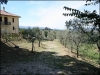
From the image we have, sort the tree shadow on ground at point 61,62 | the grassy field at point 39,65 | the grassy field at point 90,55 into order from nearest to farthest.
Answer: the grassy field at point 39,65, the tree shadow on ground at point 61,62, the grassy field at point 90,55

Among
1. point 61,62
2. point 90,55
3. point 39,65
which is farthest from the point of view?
point 90,55

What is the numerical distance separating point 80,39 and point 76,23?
11.6ft

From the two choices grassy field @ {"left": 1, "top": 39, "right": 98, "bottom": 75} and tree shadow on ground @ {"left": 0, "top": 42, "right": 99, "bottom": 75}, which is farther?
tree shadow on ground @ {"left": 0, "top": 42, "right": 99, "bottom": 75}

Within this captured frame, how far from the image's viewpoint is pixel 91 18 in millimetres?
2879

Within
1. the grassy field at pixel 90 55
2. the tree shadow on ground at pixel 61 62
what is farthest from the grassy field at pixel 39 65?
the grassy field at pixel 90 55

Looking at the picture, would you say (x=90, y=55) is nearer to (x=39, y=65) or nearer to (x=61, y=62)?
(x=61, y=62)

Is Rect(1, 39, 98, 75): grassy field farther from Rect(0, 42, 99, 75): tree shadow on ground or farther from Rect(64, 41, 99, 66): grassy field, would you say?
Rect(64, 41, 99, 66): grassy field

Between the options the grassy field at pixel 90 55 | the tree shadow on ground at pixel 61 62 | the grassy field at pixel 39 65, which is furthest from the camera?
the grassy field at pixel 90 55

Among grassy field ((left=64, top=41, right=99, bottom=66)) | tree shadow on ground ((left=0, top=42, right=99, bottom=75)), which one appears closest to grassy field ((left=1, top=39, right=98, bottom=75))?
tree shadow on ground ((left=0, top=42, right=99, bottom=75))

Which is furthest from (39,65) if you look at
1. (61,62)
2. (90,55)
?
(90,55)

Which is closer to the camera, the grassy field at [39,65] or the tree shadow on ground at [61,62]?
the grassy field at [39,65]

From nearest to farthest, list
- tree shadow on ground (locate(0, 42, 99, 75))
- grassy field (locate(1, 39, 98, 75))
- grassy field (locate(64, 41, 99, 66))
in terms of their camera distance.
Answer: grassy field (locate(1, 39, 98, 75)), tree shadow on ground (locate(0, 42, 99, 75)), grassy field (locate(64, 41, 99, 66))

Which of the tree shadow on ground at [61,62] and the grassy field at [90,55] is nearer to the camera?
the tree shadow on ground at [61,62]

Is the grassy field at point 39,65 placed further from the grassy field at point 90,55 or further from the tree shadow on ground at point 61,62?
the grassy field at point 90,55
